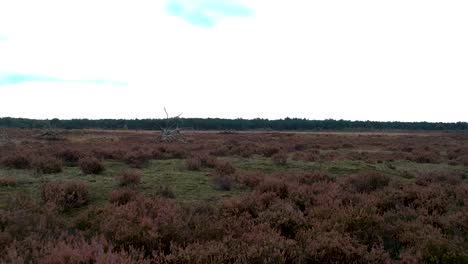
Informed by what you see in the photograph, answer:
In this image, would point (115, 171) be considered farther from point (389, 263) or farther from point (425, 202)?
point (389, 263)

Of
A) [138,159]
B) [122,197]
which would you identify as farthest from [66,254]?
[138,159]

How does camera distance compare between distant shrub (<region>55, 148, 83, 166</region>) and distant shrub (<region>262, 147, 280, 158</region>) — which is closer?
distant shrub (<region>55, 148, 83, 166</region>)

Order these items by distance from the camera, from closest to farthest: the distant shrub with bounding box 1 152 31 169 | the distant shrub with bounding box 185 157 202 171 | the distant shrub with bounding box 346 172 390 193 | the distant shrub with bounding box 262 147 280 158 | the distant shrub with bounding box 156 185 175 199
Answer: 1. the distant shrub with bounding box 156 185 175 199
2. the distant shrub with bounding box 346 172 390 193
3. the distant shrub with bounding box 1 152 31 169
4. the distant shrub with bounding box 185 157 202 171
5. the distant shrub with bounding box 262 147 280 158

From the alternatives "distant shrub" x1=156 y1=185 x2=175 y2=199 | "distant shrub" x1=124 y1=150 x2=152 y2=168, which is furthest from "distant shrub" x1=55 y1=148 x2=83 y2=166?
"distant shrub" x1=156 y1=185 x2=175 y2=199

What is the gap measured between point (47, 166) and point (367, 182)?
10.5 m

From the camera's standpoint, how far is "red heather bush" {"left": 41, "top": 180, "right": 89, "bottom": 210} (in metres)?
9.03

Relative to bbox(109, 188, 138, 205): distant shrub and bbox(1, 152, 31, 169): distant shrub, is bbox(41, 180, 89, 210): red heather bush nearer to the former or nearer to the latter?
bbox(109, 188, 138, 205): distant shrub

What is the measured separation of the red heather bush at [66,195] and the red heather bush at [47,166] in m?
4.81

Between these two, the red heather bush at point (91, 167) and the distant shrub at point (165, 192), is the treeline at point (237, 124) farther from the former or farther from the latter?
the distant shrub at point (165, 192)

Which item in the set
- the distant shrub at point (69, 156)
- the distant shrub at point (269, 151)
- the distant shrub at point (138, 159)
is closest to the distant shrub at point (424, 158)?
the distant shrub at point (269, 151)

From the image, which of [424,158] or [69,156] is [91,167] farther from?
[424,158]

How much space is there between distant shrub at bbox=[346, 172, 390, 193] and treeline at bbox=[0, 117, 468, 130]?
301 ft

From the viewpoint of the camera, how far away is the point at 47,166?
14.7 metres

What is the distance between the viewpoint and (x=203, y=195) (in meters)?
11.1
